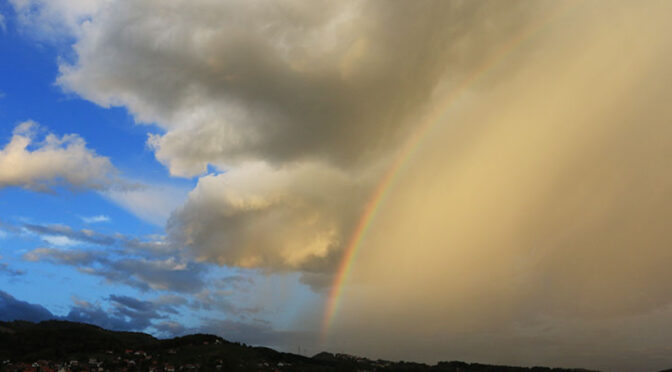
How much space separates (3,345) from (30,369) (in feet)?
218

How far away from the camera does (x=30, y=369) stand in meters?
144

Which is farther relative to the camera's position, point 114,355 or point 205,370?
point 114,355

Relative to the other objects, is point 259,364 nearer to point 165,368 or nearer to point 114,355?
point 165,368

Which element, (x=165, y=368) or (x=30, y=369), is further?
(x=165, y=368)

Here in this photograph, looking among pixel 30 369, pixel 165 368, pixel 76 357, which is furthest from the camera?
pixel 76 357

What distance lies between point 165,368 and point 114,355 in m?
38.7

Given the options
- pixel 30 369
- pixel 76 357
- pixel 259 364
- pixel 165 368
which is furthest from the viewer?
pixel 259 364

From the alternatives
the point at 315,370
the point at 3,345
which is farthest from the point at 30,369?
the point at 315,370

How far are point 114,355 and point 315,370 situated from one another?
77.6 metres

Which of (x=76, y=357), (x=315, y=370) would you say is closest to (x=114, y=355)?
(x=76, y=357)

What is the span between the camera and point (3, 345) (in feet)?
637

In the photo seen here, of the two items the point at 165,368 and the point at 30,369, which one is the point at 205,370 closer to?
the point at 165,368

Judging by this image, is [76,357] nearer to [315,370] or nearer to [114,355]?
[114,355]

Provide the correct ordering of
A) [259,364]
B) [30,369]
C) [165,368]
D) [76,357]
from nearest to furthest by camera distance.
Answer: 1. [30,369]
2. [165,368]
3. [76,357]
4. [259,364]
